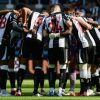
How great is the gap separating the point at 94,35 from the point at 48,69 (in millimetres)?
1224

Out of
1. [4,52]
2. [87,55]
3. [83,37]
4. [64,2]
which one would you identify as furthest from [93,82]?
[64,2]

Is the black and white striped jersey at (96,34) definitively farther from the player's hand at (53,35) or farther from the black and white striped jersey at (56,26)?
the player's hand at (53,35)

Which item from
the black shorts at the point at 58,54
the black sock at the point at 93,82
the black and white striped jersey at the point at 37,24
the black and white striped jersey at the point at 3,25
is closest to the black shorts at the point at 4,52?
the black and white striped jersey at the point at 3,25

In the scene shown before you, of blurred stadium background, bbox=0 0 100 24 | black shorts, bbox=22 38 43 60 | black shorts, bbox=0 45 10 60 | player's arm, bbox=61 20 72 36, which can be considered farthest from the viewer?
blurred stadium background, bbox=0 0 100 24

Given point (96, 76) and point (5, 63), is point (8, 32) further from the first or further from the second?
point (96, 76)

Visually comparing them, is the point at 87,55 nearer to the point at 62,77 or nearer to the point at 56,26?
the point at 62,77

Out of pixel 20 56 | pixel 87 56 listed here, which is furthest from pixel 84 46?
pixel 20 56

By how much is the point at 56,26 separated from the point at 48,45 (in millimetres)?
422

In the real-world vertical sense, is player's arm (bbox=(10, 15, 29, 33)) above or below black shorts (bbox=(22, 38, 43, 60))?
above

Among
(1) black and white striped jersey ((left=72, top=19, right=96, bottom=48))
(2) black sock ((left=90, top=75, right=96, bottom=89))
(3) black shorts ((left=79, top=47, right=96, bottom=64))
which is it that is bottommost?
(2) black sock ((left=90, top=75, right=96, bottom=89))

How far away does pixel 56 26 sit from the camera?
1382 centimetres

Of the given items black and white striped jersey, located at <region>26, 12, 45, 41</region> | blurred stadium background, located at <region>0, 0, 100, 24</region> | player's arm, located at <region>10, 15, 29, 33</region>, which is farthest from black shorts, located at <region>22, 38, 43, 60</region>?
blurred stadium background, located at <region>0, 0, 100, 24</region>

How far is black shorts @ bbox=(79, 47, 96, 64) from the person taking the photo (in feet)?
46.0

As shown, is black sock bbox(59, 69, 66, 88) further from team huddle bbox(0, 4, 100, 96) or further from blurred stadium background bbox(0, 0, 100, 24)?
blurred stadium background bbox(0, 0, 100, 24)
